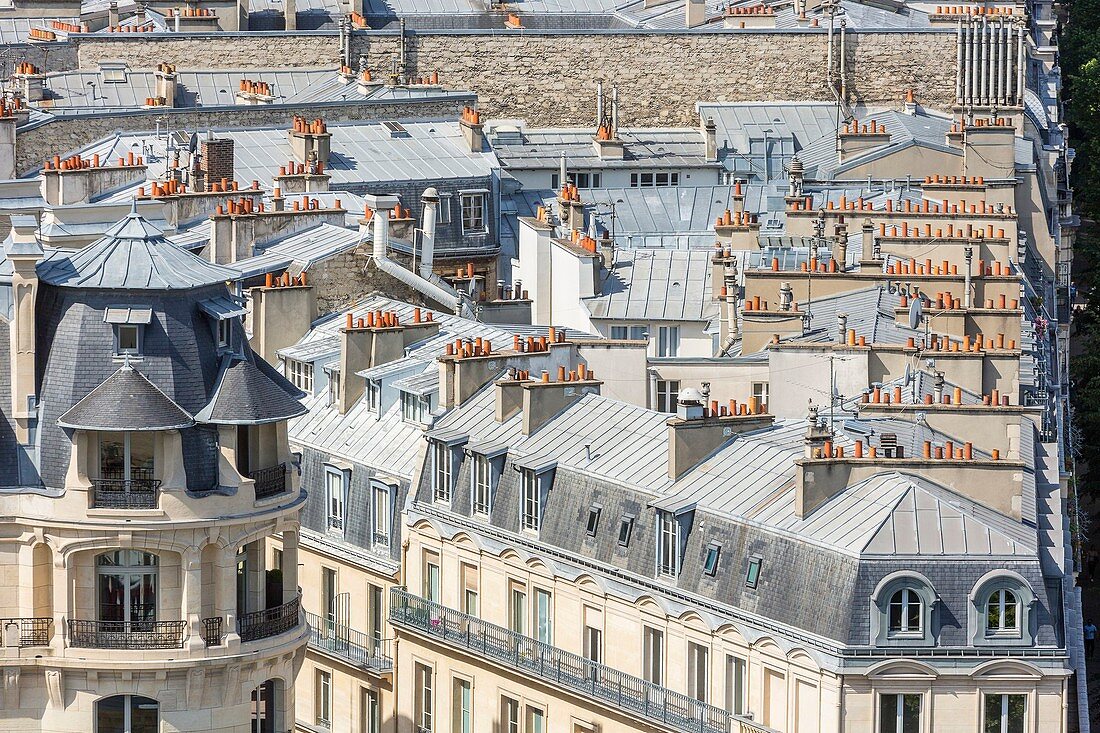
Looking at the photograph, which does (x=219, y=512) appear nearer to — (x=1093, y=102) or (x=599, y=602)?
(x=599, y=602)

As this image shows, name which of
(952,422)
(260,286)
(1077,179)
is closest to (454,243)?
(260,286)

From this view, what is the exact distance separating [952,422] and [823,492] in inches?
231

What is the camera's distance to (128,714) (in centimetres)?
4809

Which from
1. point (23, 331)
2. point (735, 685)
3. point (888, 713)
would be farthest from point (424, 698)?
point (23, 331)

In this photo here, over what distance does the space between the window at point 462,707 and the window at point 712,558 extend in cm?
608

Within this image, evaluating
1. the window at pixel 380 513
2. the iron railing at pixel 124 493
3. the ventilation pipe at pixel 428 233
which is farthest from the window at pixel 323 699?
the iron railing at pixel 124 493

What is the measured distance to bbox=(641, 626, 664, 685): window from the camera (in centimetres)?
5747

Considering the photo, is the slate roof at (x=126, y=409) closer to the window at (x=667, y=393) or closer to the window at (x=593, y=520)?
the window at (x=593, y=520)

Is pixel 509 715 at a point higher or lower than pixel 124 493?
lower

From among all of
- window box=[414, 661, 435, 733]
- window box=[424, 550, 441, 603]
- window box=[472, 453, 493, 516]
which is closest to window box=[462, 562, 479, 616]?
window box=[424, 550, 441, 603]

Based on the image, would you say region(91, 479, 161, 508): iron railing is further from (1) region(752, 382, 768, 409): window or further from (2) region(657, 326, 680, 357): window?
(2) region(657, 326, 680, 357): window

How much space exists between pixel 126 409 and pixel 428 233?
31.8 meters

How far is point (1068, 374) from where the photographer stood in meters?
90.9

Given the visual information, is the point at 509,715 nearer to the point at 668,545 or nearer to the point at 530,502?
the point at 530,502
